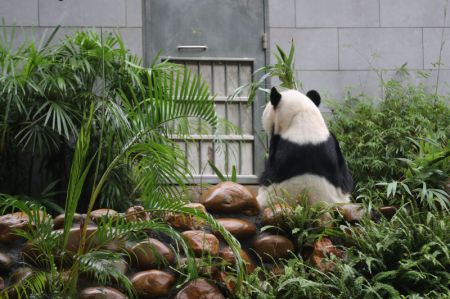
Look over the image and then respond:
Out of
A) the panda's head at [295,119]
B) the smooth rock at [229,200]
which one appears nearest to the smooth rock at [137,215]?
the smooth rock at [229,200]

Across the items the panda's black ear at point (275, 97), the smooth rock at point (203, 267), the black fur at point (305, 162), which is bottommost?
the smooth rock at point (203, 267)

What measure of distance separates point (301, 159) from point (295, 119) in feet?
1.23

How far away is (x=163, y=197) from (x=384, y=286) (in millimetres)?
1722

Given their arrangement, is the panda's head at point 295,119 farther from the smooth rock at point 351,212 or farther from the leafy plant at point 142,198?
the leafy plant at point 142,198

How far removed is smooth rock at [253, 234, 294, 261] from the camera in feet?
22.3

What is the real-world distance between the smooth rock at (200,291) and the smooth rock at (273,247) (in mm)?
630

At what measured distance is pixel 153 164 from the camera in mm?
6293

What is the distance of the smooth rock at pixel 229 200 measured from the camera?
23.2 ft

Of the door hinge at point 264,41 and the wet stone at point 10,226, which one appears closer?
the wet stone at point 10,226

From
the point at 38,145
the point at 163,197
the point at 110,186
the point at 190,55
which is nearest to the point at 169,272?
the point at 163,197

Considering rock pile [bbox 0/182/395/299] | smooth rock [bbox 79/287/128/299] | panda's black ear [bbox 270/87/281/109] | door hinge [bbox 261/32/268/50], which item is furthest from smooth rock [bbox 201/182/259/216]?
door hinge [bbox 261/32/268/50]

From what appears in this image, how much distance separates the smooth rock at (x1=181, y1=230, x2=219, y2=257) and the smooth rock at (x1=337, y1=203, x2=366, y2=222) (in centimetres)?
112

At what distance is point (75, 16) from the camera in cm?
907

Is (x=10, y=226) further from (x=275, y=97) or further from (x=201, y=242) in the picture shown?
(x=275, y=97)
